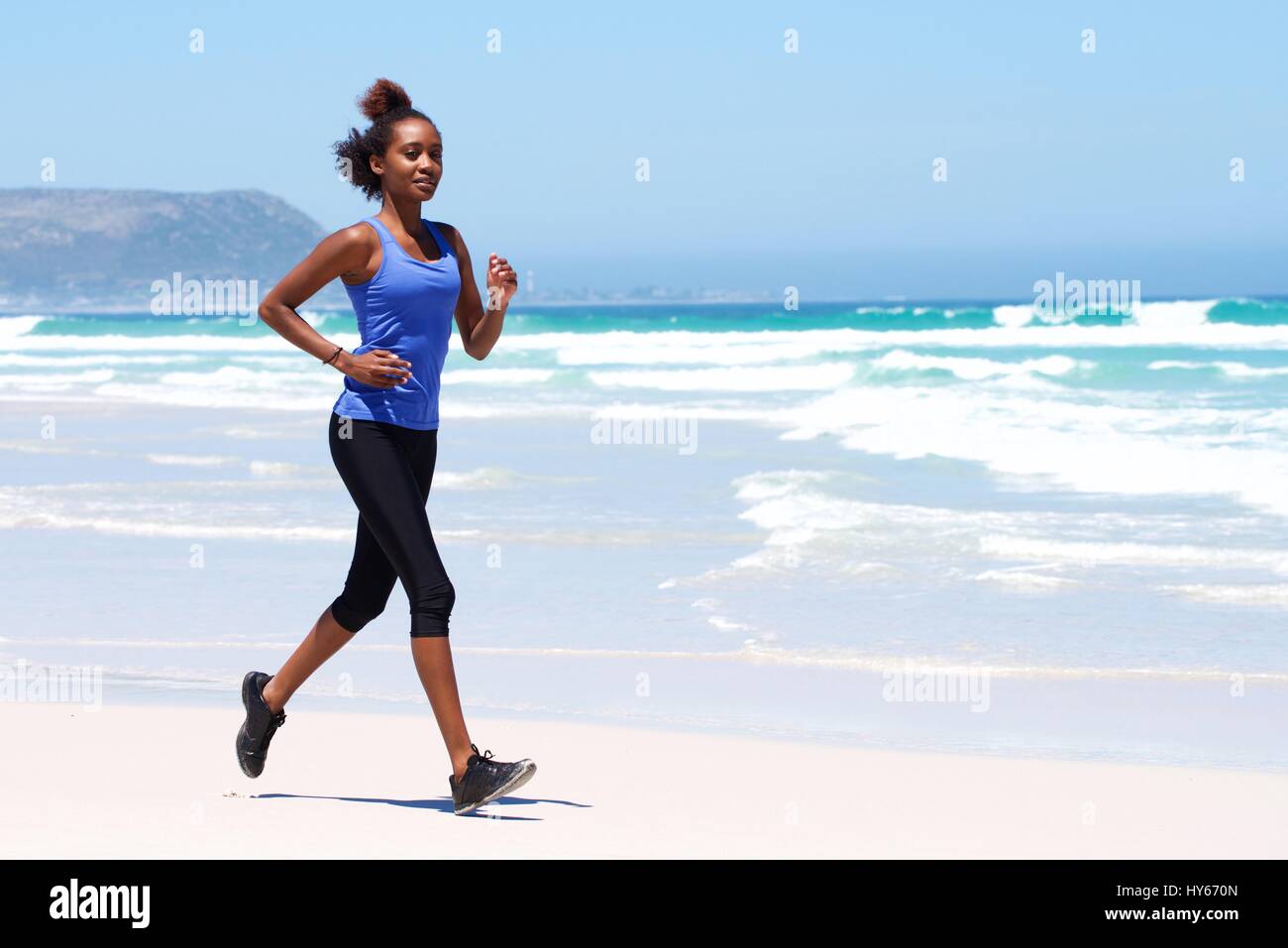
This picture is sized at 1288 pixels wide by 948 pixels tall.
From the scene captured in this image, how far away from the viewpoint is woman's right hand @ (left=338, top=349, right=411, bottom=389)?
398cm

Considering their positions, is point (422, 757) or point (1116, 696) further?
point (1116, 696)

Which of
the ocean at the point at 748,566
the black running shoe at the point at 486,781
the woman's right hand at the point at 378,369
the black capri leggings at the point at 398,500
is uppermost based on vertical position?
the woman's right hand at the point at 378,369

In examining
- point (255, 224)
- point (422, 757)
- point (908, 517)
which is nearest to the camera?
point (422, 757)

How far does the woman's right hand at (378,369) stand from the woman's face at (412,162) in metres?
0.43

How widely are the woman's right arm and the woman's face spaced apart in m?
0.15

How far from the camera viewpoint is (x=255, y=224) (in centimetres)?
12512

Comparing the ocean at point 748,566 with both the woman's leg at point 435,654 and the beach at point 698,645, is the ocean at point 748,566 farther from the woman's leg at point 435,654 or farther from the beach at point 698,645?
the woman's leg at point 435,654

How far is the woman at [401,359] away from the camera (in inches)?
159

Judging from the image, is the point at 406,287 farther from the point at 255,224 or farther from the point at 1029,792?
the point at 255,224

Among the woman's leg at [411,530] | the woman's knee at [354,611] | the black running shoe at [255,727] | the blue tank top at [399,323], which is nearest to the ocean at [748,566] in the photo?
the black running shoe at [255,727]

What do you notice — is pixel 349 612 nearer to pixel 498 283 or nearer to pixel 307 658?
pixel 307 658

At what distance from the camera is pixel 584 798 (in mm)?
4430

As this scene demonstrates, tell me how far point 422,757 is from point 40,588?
3.77 m

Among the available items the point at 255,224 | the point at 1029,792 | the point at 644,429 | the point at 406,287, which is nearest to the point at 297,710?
the point at 406,287
